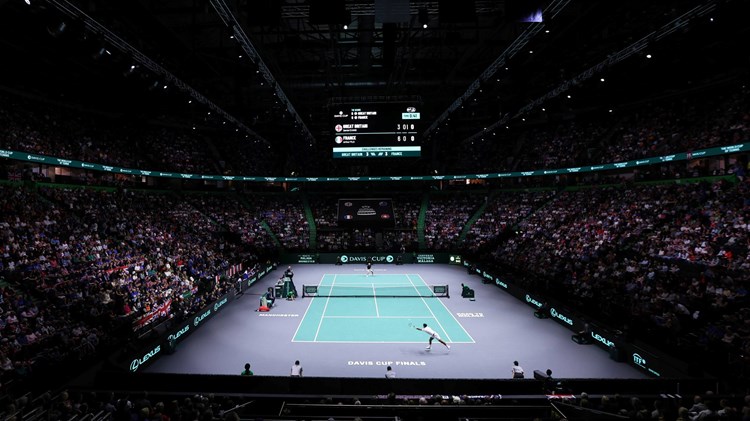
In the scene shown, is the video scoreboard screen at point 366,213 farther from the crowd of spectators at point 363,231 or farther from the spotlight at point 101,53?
the spotlight at point 101,53

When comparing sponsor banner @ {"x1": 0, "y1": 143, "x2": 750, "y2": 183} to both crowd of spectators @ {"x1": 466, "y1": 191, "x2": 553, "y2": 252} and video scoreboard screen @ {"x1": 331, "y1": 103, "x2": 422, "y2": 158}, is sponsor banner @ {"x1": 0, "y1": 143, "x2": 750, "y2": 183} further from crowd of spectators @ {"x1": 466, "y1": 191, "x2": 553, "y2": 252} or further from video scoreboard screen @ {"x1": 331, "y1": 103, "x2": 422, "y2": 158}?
crowd of spectators @ {"x1": 466, "y1": 191, "x2": 553, "y2": 252}

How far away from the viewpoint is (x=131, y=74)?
15.8m

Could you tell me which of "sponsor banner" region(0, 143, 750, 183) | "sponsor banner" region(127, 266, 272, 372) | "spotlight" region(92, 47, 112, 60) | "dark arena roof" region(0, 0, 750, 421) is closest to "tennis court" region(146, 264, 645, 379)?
"sponsor banner" region(127, 266, 272, 372)

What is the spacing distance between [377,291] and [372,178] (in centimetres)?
1891

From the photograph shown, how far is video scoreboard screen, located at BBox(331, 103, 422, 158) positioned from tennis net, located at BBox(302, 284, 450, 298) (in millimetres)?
9267

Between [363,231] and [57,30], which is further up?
[57,30]

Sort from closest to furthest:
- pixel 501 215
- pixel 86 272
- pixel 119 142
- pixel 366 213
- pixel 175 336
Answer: pixel 175 336, pixel 86 272, pixel 119 142, pixel 501 215, pixel 366 213

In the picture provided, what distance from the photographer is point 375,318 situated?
20.2m

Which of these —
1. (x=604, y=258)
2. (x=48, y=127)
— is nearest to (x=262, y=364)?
(x=604, y=258)

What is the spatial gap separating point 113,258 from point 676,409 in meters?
24.2

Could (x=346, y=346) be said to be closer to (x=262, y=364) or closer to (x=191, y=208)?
(x=262, y=364)

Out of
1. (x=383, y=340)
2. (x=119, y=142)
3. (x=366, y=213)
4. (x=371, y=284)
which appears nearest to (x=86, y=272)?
(x=383, y=340)

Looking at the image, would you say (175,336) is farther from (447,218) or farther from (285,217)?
(447,218)

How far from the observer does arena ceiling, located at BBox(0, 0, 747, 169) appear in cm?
1320
